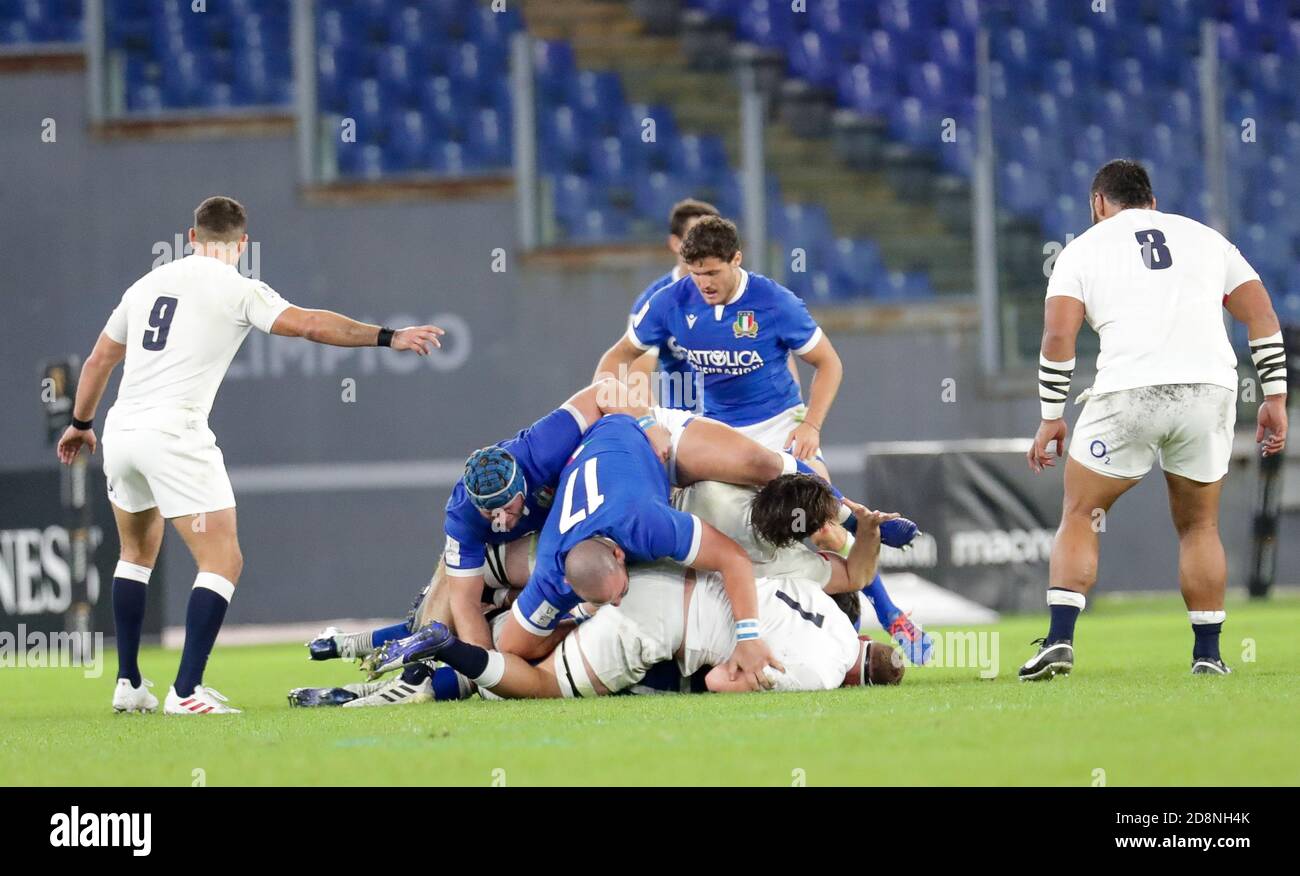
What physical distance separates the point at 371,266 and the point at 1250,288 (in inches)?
397

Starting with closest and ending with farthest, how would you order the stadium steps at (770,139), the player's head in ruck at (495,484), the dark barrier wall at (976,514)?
the player's head in ruck at (495,484), the dark barrier wall at (976,514), the stadium steps at (770,139)

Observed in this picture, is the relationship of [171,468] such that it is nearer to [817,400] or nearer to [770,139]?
[817,400]

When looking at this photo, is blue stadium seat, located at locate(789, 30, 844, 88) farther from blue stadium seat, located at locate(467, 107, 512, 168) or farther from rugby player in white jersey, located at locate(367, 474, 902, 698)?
rugby player in white jersey, located at locate(367, 474, 902, 698)

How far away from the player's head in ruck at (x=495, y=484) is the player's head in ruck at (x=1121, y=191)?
7.63ft

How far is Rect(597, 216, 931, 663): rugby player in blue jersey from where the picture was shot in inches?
281

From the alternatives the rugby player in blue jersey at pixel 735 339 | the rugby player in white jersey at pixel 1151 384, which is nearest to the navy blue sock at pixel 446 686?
the rugby player in blue jersey at pixel 735 339

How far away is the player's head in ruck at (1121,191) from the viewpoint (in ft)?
20.4

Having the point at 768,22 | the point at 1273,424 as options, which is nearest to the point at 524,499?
the point at 1273,424

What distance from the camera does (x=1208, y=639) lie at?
6.16 meters

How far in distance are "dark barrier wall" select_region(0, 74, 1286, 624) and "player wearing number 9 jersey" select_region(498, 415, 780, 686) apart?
8.71m

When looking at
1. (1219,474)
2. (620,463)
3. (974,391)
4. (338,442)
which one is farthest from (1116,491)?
(338,442)

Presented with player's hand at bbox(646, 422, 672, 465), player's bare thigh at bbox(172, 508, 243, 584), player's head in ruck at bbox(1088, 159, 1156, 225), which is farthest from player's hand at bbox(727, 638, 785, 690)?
player's head in ruck at bbox(1088, 159, 1156, 225)

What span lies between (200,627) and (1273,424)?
12.9 ft
